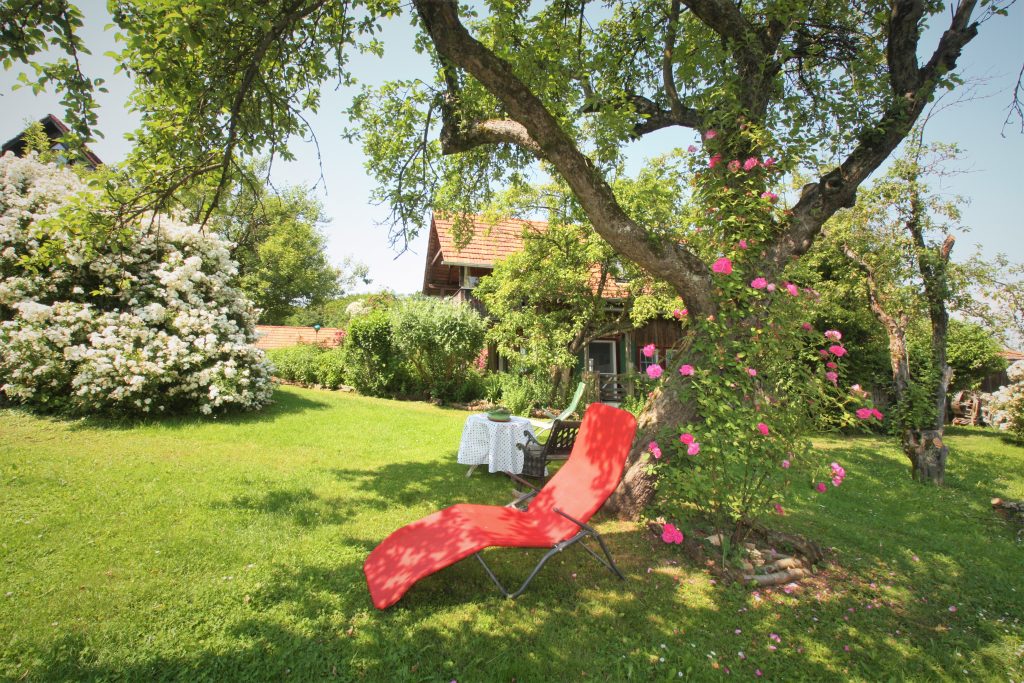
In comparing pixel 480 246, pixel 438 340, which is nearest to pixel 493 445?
pixel 438 340

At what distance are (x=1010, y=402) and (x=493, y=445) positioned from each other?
1551 centimetres

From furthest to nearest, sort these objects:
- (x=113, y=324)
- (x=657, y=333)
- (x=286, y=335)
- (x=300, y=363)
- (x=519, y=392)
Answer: (x=286, y=335) → (x=300, y=363) → (x=657, y=333) → (x=519, y=392) → (x=113, y=324)

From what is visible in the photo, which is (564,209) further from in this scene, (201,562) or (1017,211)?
(201,562)

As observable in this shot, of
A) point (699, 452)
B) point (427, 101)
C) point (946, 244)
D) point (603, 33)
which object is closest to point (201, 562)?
point (699, 452)

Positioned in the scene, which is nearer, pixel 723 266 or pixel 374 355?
pixel 723 266

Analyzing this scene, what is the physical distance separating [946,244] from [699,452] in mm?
8302

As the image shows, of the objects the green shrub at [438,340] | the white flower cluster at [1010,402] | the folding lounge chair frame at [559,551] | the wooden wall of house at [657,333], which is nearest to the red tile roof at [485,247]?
the green shrub at [438,340]

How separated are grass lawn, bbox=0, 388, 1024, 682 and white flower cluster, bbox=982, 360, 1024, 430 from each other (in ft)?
34.0

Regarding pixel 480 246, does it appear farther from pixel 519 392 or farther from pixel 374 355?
pixel 519 392

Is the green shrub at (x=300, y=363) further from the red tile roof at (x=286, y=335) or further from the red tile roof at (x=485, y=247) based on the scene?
the red tile roof at (x=286, y=335)

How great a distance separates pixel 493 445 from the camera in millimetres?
6445

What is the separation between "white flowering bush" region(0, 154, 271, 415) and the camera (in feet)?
26.7

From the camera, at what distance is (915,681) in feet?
9.09

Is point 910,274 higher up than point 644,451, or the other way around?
point 910,274
